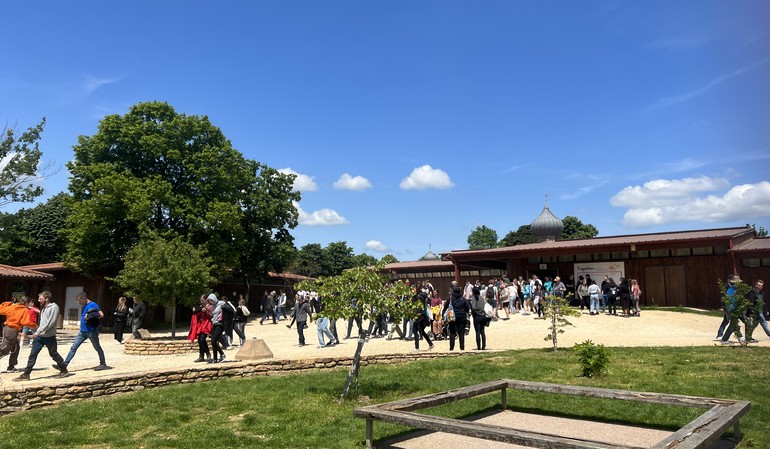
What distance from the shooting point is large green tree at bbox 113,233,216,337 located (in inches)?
731

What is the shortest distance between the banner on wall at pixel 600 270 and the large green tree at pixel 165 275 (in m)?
17.7

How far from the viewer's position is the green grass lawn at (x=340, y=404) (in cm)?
Result: 632

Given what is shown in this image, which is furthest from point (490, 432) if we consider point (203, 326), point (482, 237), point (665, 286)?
point (482, 237)

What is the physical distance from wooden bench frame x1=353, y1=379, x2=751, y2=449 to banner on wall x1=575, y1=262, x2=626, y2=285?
20740 millimetres

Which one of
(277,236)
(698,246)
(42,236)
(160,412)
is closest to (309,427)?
(160,412)

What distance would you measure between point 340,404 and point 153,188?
2102cm

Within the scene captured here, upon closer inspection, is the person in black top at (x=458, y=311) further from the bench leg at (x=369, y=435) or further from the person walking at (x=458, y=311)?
the bench leg at (x=369, y=435)

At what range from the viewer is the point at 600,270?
2670cm

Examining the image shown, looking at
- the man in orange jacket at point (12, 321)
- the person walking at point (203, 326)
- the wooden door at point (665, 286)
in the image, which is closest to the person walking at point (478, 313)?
the person walking at point (203, 326)

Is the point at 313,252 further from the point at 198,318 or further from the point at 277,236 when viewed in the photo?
the point at 198,318

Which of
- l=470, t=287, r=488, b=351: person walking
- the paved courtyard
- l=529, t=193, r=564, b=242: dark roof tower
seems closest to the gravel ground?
the paved courtyard

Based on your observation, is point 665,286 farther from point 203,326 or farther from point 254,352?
point 203,326

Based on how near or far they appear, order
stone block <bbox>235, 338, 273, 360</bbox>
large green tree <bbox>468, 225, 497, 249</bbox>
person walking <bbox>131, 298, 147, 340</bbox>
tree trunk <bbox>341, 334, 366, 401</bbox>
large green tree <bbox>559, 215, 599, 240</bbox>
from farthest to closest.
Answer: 1. large green tree <bbox>468, 225, 497, 249</bbox>
2. large green tree <bbox>559, 215, 599, 240</bbox>
3. person walking <bbox>131, 298, 147, 340</bbox>
4. stone block <bbox>235, 338, 273, 360</bbox>
5. tree trunk <bbox>341, 334, 366, 401</bbox>

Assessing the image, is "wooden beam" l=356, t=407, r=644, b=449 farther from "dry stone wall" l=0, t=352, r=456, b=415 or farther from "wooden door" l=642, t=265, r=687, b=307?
"wooden door" l=642, t=265, r=687, b=307
